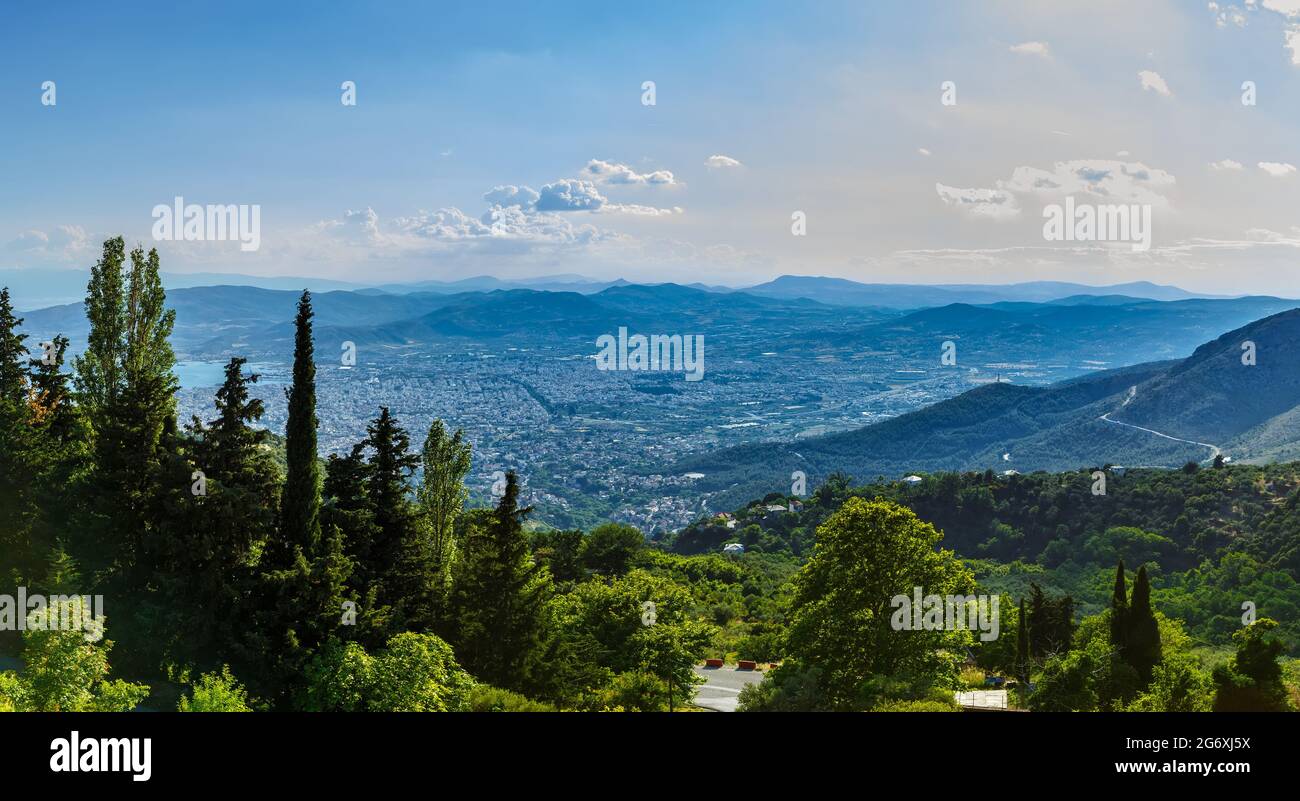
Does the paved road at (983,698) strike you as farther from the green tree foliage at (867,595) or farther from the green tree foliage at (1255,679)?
the green tree foliage at (1255,679)

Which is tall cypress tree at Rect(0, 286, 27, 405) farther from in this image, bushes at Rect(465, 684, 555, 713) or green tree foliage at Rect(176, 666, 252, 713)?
bushes at Rect(465, 684, 555, 713)

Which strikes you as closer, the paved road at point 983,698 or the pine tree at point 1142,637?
the pine tree at point 1142,637

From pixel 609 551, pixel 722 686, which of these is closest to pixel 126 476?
pixel 722 686

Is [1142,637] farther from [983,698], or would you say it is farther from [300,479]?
[300,479]

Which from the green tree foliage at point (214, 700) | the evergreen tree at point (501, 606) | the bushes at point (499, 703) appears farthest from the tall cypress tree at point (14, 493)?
the bushes at point (499, 703)
